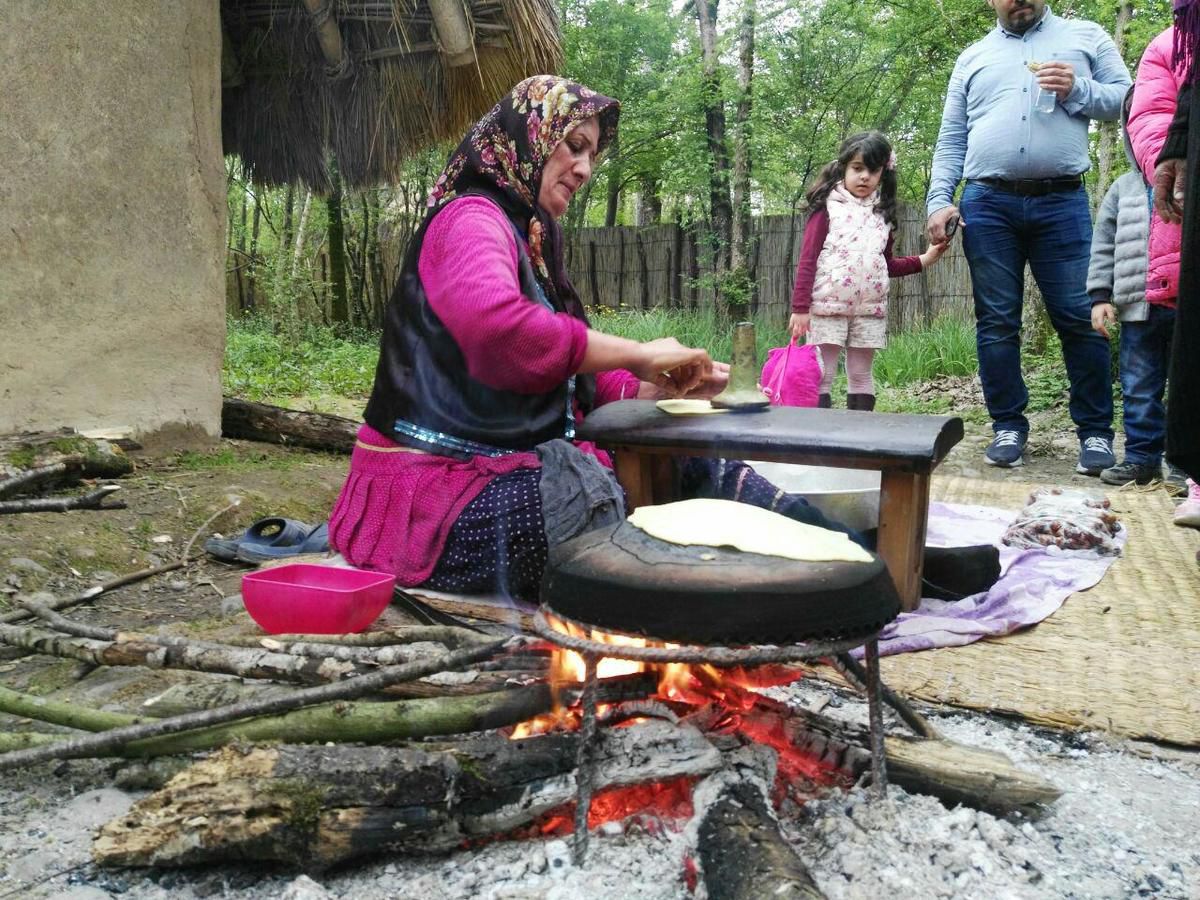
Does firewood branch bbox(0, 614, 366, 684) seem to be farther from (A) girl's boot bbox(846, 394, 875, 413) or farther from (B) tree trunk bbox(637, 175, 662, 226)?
(B) tree trunk bbox(637, 175, 662, 226)

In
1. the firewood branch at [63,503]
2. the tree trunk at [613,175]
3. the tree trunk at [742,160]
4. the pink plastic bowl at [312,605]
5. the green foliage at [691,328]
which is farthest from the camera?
the tree trunk at [613,175]

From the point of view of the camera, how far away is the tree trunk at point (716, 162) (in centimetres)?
1058

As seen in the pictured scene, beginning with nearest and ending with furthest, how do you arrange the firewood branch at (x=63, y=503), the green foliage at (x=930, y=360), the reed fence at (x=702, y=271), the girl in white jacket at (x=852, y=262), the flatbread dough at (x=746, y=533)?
the flatbread dough at (x=746, y=533)
the firewood branch at (x=63, y=503)
the girl in white jacket at (x=852, y=262)
the green foliage at (x=930, y=360)
the reed fence at (x=702, y=271)

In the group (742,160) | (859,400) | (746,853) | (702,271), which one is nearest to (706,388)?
(746,853)

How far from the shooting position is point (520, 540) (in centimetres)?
234

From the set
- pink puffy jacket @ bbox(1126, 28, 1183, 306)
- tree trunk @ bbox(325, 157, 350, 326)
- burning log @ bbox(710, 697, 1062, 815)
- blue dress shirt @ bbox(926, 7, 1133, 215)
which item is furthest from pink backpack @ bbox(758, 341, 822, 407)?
tree trunk @ bbox(325, 157, 350, 326)

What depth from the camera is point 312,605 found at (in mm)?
1973

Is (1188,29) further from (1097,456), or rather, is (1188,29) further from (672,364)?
(1097,456)

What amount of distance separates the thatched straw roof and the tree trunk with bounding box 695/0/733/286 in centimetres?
538

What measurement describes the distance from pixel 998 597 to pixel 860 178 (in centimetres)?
310

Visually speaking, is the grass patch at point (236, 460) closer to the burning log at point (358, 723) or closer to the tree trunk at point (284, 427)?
the tree trunk at point (284, 427)

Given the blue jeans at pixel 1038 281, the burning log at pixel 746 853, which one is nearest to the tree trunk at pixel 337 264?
the blue jeans at pixel 1038 281

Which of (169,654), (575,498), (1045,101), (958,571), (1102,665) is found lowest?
(1102,665)

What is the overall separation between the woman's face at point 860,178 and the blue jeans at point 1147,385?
1496 millimetres
